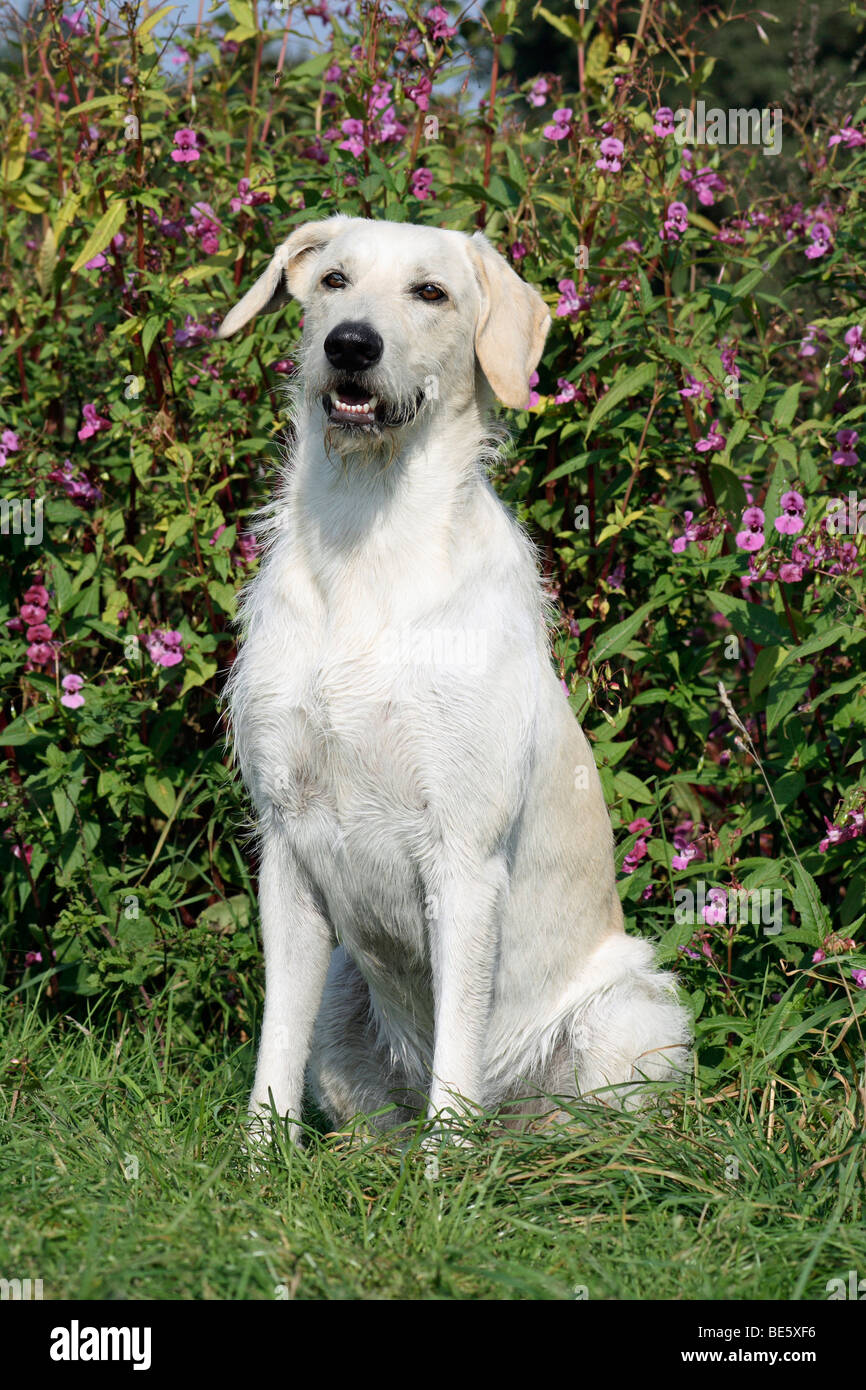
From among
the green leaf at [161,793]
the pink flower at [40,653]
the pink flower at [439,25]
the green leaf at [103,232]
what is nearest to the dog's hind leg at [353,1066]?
the green leaf at [161,793]

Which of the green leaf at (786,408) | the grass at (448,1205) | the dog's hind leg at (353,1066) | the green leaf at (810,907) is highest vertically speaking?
the green leaf at (786,408)

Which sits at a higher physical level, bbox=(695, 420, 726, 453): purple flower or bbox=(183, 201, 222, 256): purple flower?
bbox=(183, 201, 222, 256): purple flower

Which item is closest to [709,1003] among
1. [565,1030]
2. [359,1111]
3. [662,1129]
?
[565,1030]

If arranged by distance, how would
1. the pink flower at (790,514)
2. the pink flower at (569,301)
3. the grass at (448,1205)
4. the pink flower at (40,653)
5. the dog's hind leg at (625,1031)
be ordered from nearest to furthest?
the grass at (448,1205), the dog's hind leg at (625,1031), the pink flower at (790,514), the pink flower at (569,301), the pink flower at (40,653)

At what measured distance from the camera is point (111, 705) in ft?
13.2

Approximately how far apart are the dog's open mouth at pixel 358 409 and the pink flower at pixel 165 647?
43.2 inches

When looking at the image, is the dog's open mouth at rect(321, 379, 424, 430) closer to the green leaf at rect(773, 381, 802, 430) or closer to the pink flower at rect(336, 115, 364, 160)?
the green leaf at rect(773, 381, 802, 430)

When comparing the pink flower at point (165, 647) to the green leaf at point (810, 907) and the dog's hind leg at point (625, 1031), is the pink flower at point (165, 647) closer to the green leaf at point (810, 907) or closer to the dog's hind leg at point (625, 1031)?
the dog's hind leg at point (625, 1031)

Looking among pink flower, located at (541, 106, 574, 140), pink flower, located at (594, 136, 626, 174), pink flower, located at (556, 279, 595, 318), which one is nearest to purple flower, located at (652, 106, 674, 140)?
pink flower, located at (594, 136, 626, 174)

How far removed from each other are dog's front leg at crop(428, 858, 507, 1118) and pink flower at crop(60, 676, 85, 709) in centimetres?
135

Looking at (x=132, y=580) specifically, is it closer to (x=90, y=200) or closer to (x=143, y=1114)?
(x=90, y=200)

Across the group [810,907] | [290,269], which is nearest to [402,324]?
[290,269]

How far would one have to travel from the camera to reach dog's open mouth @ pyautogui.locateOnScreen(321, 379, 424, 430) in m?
3.16

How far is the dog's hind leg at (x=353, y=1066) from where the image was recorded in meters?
3.69
